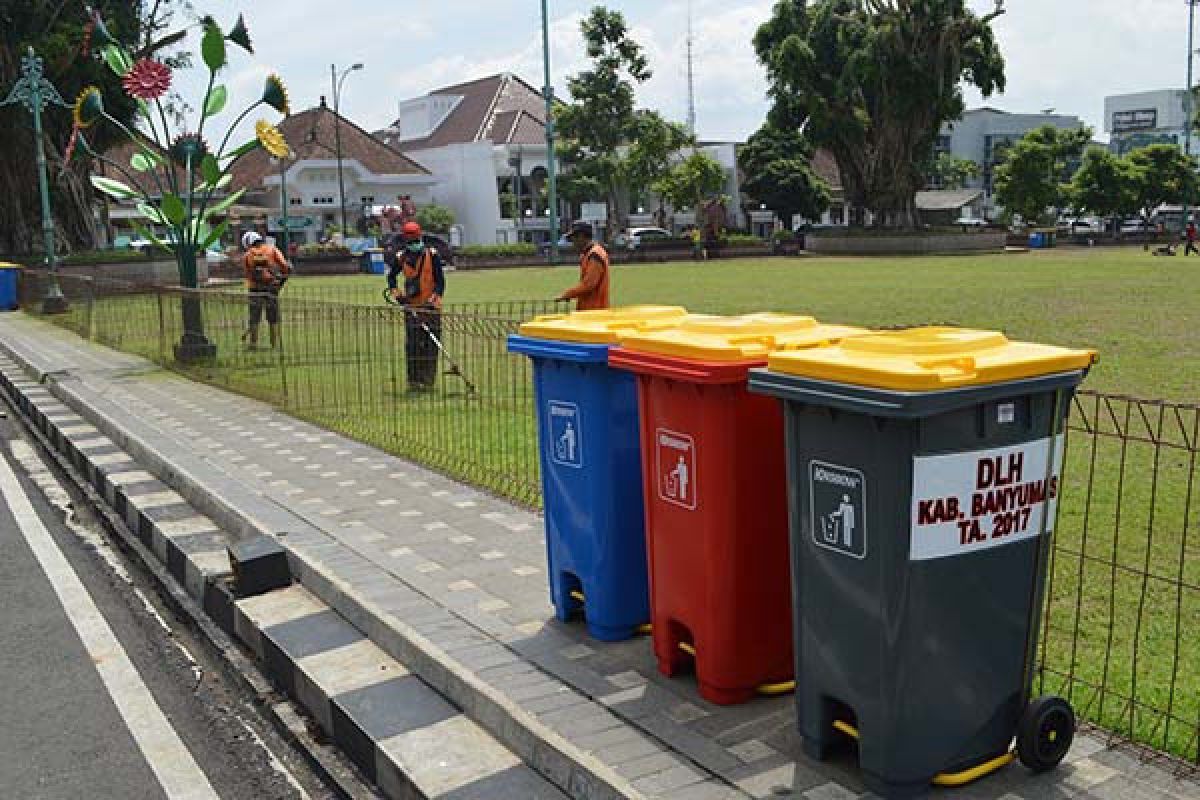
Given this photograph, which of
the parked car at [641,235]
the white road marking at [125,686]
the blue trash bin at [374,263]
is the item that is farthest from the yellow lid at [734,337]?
the parked car at [641,235]

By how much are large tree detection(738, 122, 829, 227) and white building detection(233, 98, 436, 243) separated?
21.0m

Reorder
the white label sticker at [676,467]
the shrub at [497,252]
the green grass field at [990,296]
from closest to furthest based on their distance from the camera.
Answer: the white label sticker at [676,467] < the green grass field at [990,296] < the shrub at [497,252]

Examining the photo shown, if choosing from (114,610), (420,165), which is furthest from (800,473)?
(420,165)

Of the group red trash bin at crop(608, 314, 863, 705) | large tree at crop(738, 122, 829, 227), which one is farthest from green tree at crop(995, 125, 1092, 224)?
red trash bin at crop(608, 314, 863, 705)

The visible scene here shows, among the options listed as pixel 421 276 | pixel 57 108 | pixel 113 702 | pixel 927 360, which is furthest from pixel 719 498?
pixel 57 108

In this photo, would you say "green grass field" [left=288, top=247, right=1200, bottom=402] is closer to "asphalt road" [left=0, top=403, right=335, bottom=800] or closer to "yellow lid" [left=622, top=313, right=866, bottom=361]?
"yellow lid" [left=622, top=313, right=866, bottom=361]

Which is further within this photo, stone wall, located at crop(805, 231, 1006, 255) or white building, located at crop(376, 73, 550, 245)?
white building, located at crop(376, 73, 550, 245)

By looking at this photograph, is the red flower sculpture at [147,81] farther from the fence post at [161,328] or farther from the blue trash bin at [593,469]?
the blue trash bin at [593,469]

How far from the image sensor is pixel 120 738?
180 inches

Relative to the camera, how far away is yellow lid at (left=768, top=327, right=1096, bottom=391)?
316cm

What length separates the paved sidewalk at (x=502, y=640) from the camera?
3553mm

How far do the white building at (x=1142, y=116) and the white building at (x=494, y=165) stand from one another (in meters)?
84.7

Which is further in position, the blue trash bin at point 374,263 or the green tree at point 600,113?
the green tree at point 600,113

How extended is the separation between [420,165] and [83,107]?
64.3m
